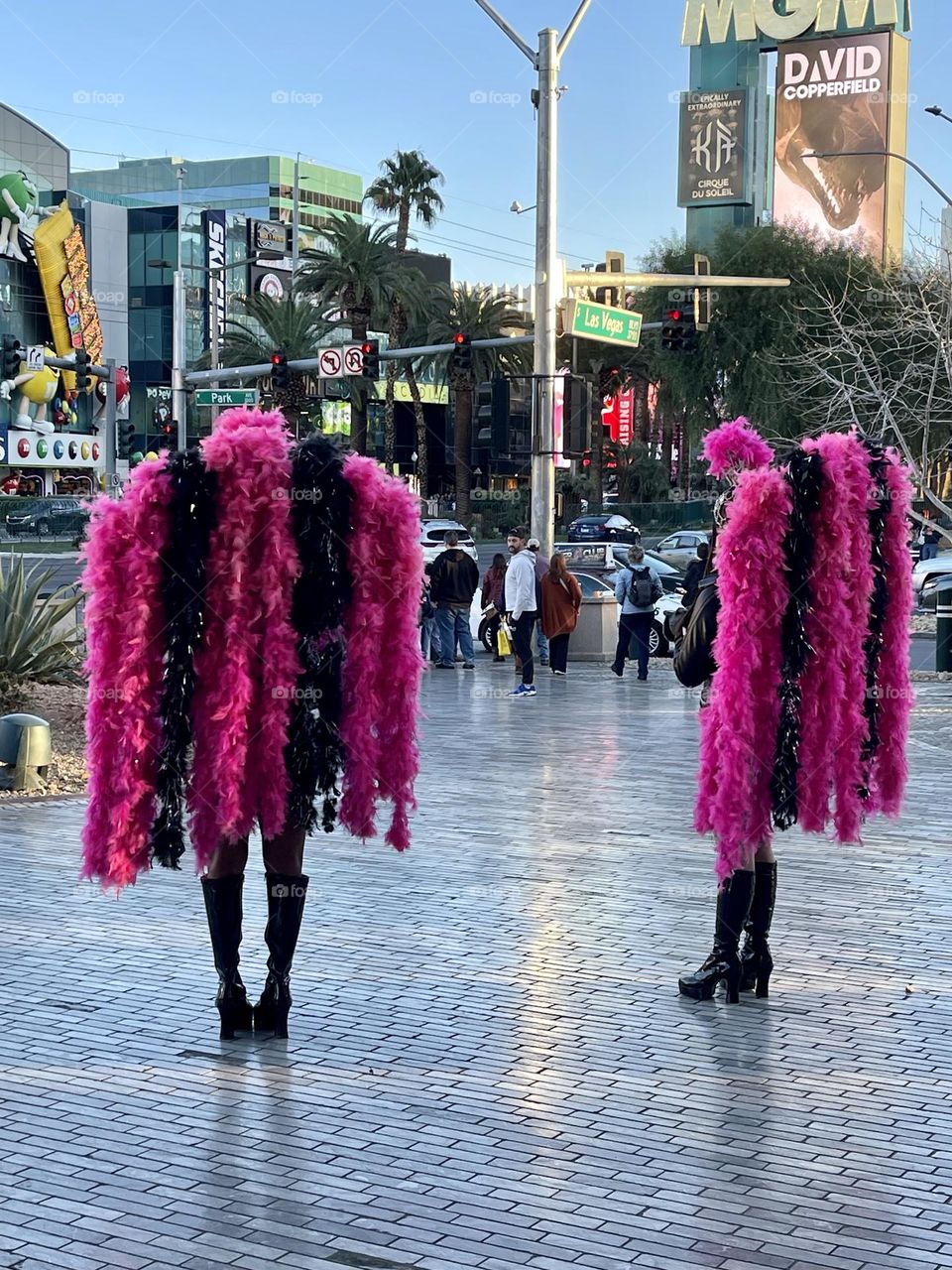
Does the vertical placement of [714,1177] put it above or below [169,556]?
below

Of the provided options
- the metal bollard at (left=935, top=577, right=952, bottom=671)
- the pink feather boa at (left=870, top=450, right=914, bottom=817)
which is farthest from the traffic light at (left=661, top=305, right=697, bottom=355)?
the pink feather boa at (left=870, top=450, right=914, bottom=817)

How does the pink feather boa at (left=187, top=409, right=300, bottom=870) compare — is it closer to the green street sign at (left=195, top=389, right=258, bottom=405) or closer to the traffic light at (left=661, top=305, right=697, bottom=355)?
the traffic light at (left=661, top=305, right=697, bottom=355)

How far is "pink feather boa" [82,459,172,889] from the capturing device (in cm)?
548

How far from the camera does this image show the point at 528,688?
1842 centimetres

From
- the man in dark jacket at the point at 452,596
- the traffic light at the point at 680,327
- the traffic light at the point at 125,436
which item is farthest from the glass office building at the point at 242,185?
the man in dark jacket at the point at 452,596

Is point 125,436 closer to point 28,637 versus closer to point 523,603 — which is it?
point 523,603

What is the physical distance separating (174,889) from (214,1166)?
359cm

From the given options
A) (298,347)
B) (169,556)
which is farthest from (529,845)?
(298,347)

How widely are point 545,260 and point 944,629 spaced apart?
7.49m

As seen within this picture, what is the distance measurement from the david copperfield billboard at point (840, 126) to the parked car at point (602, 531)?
32.9 m

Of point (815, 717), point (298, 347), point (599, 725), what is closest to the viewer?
point (815, 717)

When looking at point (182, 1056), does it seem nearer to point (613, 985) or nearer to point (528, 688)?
point (613, 985)

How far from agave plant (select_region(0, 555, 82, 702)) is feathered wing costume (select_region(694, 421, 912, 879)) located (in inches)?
303

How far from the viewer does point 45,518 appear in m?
58.0
